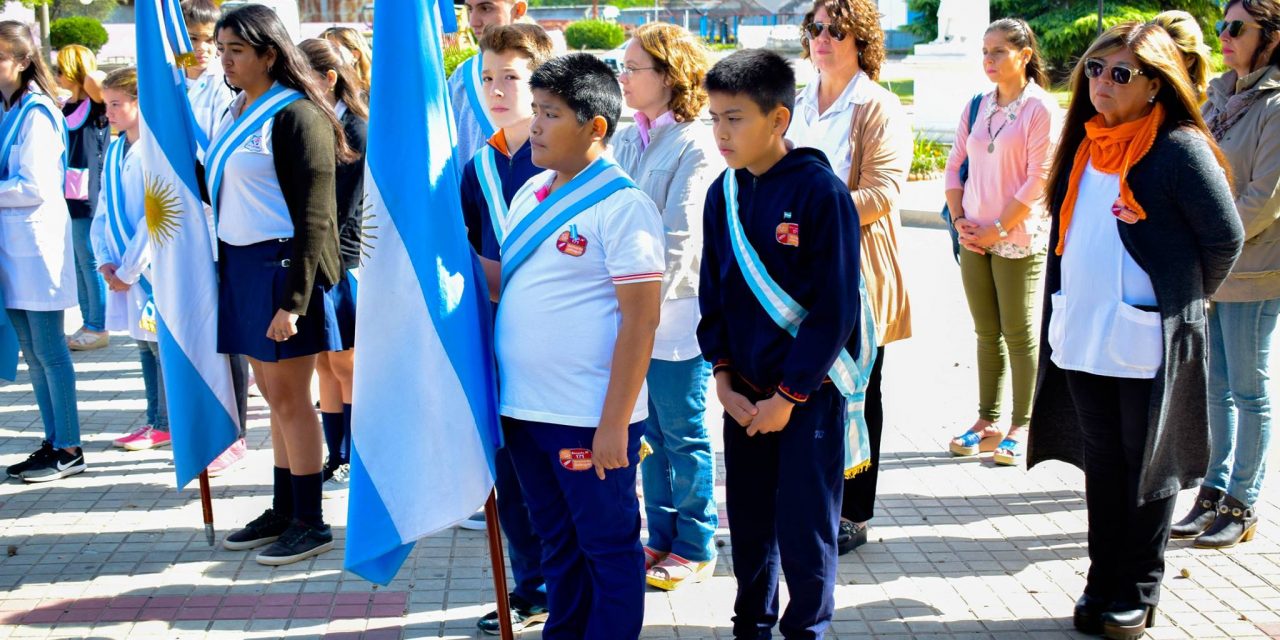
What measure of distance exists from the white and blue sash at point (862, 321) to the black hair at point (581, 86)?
467 mm

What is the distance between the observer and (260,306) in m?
4.56

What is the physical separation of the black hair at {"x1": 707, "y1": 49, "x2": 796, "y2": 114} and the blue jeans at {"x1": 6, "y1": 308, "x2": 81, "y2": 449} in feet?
13.0

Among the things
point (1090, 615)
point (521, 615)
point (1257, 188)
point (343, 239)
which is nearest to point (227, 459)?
point (343, 239)

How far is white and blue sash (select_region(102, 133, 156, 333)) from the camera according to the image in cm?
600

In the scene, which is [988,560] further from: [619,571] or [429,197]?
[429,197]

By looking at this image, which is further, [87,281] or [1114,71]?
[87,281]

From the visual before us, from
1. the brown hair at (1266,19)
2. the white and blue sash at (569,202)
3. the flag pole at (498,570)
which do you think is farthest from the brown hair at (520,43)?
the brown hair at (1266,19)

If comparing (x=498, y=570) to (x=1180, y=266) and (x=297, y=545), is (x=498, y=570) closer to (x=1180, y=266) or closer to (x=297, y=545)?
(x=297, y=545)

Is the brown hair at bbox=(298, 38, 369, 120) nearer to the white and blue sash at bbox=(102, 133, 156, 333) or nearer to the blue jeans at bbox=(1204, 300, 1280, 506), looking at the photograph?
the white and blue sash at bbox=(102, 133, 156, 333)

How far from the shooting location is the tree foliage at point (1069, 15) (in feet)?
99.0

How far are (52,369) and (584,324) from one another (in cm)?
372

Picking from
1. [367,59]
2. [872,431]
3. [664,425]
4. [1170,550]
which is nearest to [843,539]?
[872,431]

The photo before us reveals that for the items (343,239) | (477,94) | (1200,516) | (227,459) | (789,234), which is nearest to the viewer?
(789,234)

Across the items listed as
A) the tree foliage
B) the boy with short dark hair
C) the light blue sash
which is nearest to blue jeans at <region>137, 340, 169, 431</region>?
the light blue sash
